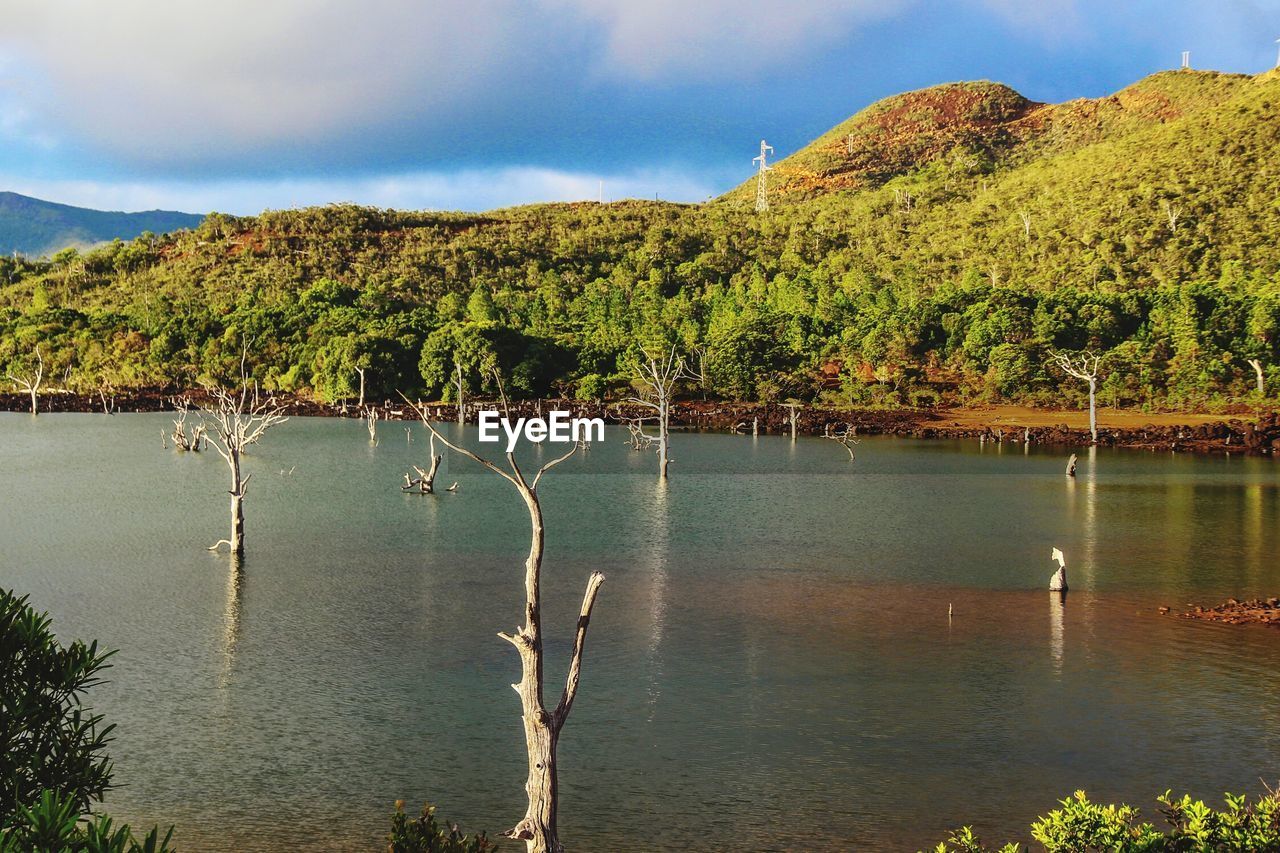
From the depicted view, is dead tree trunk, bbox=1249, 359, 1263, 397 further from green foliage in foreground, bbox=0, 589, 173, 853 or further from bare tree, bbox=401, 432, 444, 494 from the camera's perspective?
green foliage in foreground, bbox=0, 589, 173, 853

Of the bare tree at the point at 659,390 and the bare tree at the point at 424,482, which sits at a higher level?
the bare tree at the point at 659,390

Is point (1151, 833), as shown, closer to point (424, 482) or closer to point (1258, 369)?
point (424, 482)

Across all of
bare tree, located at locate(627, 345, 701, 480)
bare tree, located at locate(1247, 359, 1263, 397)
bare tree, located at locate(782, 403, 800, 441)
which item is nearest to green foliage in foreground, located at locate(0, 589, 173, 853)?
bare tree, located at locate(627, 345, 701, 480)

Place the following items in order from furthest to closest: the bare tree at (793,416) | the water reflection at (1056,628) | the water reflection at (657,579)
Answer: the bare tree at (793,416), the water reflection at (1056,628), the water reflection at (657,579)

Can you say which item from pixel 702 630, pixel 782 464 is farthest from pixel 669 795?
pixel 782 464

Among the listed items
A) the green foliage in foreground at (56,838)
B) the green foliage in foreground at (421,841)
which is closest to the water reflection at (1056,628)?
the green foliage in foreground at (421,841)

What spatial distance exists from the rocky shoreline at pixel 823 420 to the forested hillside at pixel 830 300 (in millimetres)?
4812

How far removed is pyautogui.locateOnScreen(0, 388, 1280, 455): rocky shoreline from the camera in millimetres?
89625

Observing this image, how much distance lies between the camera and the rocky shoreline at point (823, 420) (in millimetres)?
89625

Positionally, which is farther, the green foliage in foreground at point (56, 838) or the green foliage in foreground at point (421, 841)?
the green foliage in foreground at point (421, 841)

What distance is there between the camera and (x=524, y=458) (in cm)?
8362

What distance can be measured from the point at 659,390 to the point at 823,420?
141ft

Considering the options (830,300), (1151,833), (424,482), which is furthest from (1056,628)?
(830,300)

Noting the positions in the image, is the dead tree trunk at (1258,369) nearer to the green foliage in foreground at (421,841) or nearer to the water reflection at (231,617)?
the water reflection at (231,617)
